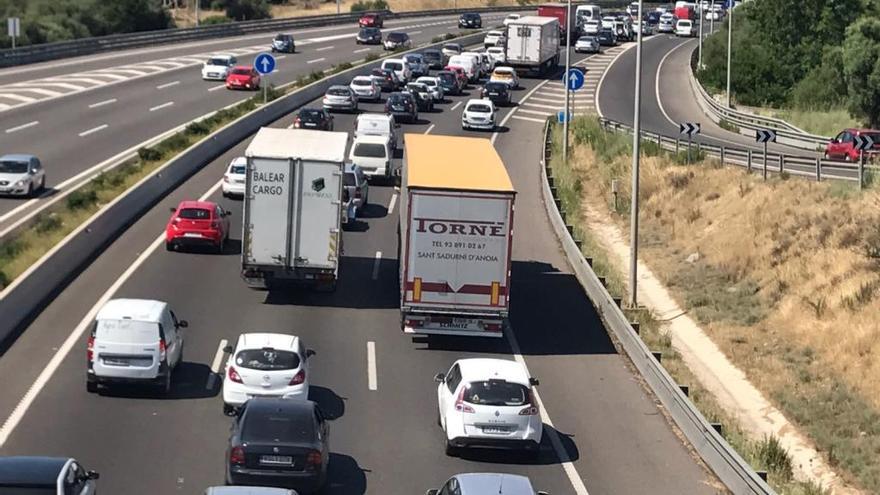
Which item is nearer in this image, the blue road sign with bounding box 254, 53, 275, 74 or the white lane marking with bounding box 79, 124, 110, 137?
the white lane marking with bounding box 79, 124, 110, 137

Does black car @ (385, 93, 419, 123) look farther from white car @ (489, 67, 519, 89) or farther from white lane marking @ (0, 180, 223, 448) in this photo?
white lane marking @ (0, 180, 223, 448)

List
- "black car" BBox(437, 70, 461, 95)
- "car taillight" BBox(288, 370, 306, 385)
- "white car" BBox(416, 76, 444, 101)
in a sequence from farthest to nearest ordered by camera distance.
→ "black car" BBox(437, 70, 461, 95)
"white car" BBox(416, 76, 444, 101)
"car taillight" BBox(288, 370, 306, 385)

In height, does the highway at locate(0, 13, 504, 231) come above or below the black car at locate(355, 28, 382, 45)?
below

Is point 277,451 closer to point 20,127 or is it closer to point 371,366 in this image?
point 371,366

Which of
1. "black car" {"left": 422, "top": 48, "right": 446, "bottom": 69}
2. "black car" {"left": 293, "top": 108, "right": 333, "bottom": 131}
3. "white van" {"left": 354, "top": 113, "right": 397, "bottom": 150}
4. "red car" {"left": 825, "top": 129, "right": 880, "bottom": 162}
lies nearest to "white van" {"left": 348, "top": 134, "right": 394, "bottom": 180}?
"white van" {"left": 354, "top": 113, "right": 397, "bottom": 150}

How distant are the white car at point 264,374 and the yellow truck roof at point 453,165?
6.60 metres

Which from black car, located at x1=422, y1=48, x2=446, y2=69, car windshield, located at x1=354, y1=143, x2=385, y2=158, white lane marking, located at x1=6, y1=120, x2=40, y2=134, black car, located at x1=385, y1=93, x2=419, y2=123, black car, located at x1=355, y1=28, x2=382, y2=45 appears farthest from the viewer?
black car, located at x1=355, y1=28, x2=382, y2=45

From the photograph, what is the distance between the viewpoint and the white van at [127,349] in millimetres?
26344

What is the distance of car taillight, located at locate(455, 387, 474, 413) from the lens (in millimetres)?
24617

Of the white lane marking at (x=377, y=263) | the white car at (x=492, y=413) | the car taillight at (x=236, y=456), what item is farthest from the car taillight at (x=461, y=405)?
the white lane marking at (x=377, y=263)

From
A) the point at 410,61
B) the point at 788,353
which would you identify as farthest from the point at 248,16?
the point at 788,353

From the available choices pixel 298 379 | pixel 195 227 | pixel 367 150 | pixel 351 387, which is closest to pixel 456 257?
pixel 351 387

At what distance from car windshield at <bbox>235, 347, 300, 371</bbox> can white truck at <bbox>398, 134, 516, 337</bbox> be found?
20.1 feet

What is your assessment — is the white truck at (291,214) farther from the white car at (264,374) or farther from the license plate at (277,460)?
the license plate at (277,460)
